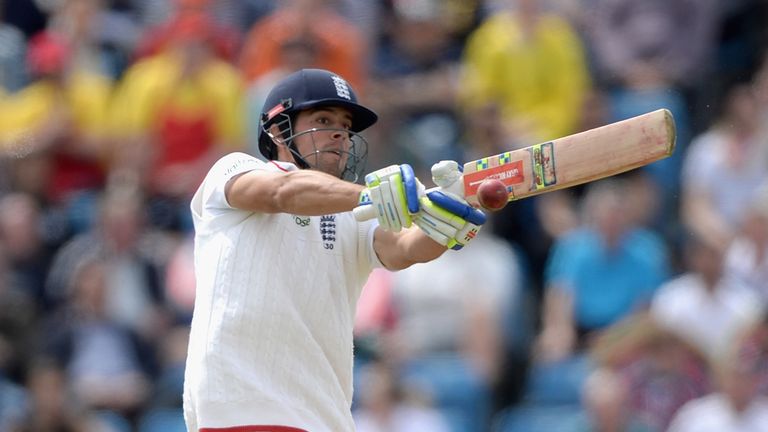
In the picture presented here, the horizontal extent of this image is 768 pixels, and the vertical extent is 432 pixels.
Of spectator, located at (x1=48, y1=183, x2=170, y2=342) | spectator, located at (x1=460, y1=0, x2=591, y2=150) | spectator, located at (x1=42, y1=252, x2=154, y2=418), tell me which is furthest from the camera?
spectator, located at (x1=460, y1=0, x2=591, y2=150)

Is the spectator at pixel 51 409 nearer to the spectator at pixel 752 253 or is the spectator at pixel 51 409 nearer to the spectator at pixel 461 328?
the spectator at pixel 461 328

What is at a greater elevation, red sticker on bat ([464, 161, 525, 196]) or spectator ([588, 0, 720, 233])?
spectator ([588, 0, 720, 233])

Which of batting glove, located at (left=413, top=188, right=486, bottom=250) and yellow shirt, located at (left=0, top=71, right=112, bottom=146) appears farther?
yellow shirt, located at (left=0, top=71, right=112, bottom=146)

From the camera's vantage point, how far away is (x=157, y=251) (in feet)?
34.5

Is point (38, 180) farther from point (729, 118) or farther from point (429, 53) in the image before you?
point (729, 118)

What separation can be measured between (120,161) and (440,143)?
232 cm

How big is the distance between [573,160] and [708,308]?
4640 mm

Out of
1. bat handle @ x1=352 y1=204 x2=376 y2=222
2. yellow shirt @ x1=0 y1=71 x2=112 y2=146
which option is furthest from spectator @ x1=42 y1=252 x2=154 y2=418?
bat handle @ x1=352 y1=204 x2=376 y2=222

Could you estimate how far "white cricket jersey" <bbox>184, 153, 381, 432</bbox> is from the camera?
518cm

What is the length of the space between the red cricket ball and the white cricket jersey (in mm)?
750

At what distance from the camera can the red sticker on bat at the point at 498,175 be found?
4883 millimetres

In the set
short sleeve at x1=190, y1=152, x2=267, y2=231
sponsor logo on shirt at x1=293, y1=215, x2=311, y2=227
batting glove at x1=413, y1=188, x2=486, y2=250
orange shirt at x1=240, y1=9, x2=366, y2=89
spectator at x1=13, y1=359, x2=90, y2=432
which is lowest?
spectator at x1=13, y1=359, x2=90, y2=432

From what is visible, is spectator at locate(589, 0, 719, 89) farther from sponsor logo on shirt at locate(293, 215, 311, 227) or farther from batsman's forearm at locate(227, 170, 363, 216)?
batsman's forearm at locate(227, 170, 363, 216)

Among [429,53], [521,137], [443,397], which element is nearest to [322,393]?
[443,397]
